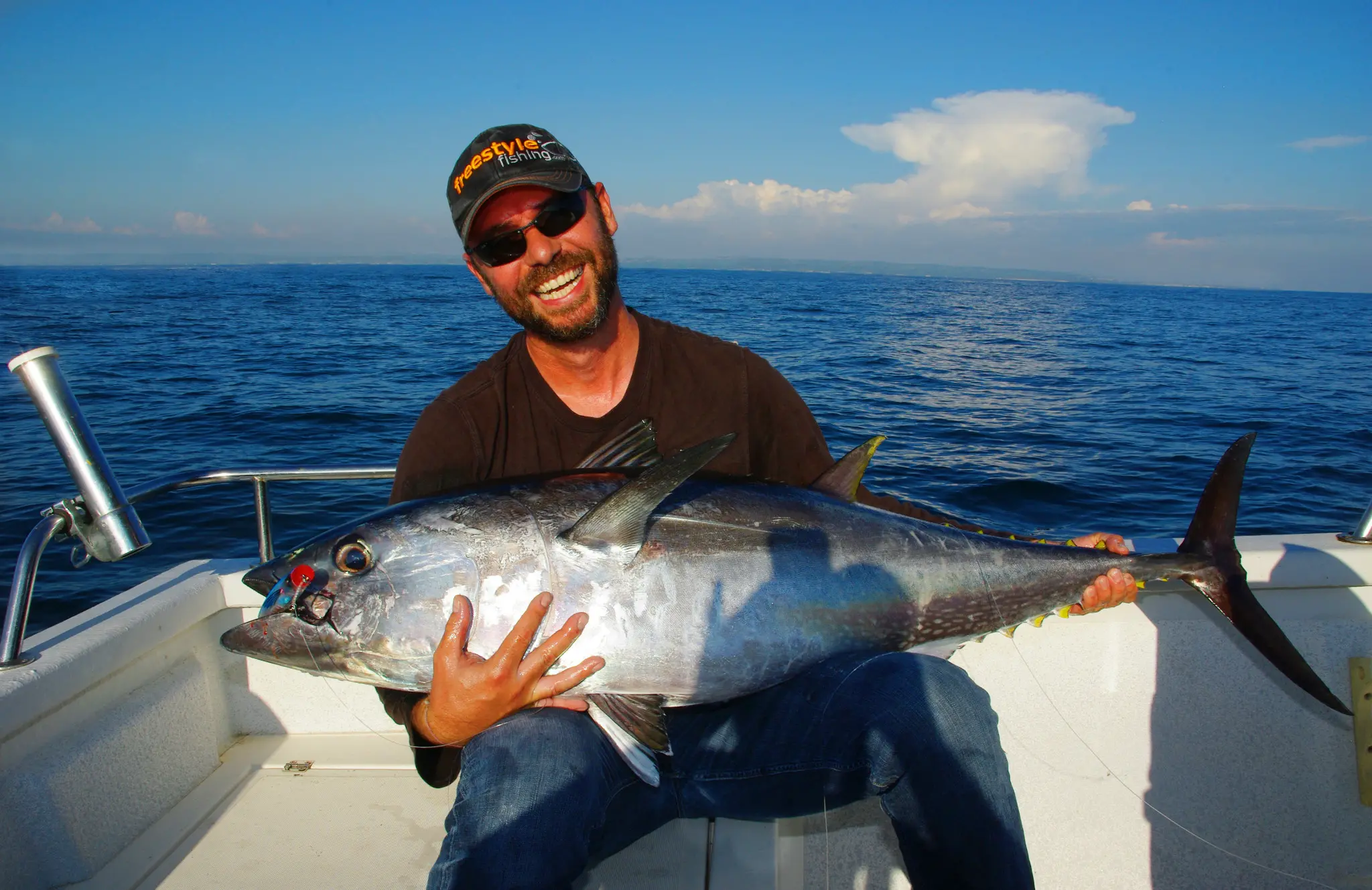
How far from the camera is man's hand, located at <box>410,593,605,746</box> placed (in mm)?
1790

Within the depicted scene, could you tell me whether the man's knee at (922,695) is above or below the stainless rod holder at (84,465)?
below

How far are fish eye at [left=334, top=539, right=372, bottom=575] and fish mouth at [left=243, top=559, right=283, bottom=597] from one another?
0.64 feet

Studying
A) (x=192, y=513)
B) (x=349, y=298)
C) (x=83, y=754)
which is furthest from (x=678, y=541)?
(x=349, y=298)

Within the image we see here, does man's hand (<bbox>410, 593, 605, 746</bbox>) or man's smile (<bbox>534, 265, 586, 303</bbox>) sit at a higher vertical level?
man's smile (<bbox>534, 265, 586, 303</bbox>)

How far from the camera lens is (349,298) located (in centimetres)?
5059

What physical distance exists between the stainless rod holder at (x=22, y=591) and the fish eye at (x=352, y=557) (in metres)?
0.83

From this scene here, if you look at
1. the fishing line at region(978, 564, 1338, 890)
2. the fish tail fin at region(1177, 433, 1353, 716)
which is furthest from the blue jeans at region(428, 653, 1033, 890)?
the fish tail fin at region(1177, 433, 1353, 716)

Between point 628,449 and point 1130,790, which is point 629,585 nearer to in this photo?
point 628,449

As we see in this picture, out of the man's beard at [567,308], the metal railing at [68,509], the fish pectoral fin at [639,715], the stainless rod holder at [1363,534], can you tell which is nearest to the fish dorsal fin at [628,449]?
the man's beard at [567,308]

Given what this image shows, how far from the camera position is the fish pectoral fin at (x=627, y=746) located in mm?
1845

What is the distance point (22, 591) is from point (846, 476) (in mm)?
2191

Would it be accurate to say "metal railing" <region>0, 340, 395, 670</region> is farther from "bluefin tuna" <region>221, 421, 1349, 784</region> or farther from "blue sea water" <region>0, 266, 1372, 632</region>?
"blue sea water" <region>0, 266, 1372, 632</region>

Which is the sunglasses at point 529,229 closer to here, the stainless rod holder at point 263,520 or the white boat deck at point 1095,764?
the stainless rod holder at point 263,520

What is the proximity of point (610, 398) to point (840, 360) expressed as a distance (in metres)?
18.6
